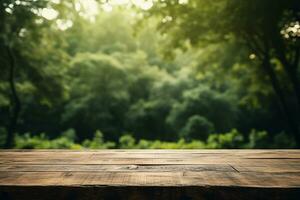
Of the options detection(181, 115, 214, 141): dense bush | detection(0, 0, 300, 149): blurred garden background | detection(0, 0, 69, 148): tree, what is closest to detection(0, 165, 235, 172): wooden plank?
detection(0, 0, 300, 149): blurred garden background

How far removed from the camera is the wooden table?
1.29 meters

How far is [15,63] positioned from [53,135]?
16188 millimetres

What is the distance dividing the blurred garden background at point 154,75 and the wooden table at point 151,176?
4.34 m

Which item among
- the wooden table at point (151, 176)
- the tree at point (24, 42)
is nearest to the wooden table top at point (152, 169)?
the wooden table at point (151, 176)

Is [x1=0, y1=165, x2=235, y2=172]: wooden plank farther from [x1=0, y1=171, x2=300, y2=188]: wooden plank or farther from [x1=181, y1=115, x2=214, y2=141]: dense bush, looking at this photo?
[x1=181, y1=115, x2=214, y2=141]: dense bush

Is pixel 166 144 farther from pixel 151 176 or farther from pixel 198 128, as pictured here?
pixel 151 176

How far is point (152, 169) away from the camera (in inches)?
65.0

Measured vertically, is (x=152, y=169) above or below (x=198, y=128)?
below

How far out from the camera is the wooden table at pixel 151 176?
129 cm

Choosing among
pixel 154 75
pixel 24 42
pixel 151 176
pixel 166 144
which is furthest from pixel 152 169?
pixel 154 75

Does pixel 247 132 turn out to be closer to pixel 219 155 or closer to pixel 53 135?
pixel 53 135

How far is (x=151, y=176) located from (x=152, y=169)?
0.56ft
